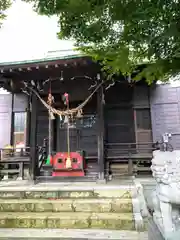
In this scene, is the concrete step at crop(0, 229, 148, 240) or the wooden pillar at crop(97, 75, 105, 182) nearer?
the concrete step at crop(0, 229, 148, 240)

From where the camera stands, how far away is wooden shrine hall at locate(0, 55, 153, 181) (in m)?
6.12

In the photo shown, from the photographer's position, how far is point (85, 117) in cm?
791

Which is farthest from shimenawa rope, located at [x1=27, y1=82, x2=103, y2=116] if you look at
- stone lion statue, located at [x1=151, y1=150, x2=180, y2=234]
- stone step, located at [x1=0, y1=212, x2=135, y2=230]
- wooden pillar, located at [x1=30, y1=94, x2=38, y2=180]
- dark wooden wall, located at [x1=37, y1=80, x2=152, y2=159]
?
stone lion statue, located at [x1=151, y1=150, x2=180, y2=234]

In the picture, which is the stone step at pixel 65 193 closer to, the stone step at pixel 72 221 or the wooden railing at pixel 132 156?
the stone step at pixel 72 221

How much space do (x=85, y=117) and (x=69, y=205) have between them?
4.29 m

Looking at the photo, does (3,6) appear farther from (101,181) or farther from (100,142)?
(101,181)

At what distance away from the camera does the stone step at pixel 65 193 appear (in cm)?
424

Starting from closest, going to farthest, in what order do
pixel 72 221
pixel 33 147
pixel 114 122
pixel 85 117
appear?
pixel 72 221, pixel 33 147, pixel 114 122, pixel 85 117

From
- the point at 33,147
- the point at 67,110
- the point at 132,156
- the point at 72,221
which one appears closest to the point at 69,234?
the point at 72,221


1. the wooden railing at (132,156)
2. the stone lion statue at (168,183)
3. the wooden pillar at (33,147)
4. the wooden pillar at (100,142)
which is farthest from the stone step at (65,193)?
the wooden railing at (132,156)

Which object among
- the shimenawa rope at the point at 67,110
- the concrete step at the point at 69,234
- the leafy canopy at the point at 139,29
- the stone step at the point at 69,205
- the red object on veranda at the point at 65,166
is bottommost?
the concrete step at the point at 69,234

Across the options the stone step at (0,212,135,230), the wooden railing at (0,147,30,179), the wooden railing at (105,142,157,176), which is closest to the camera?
the stone step at (0,212,135,230)

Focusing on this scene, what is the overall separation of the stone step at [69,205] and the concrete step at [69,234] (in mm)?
514

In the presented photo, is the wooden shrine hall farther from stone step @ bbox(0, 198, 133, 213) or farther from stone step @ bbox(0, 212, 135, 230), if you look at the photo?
stone step @ bbox(0, 212, 135, 230)
